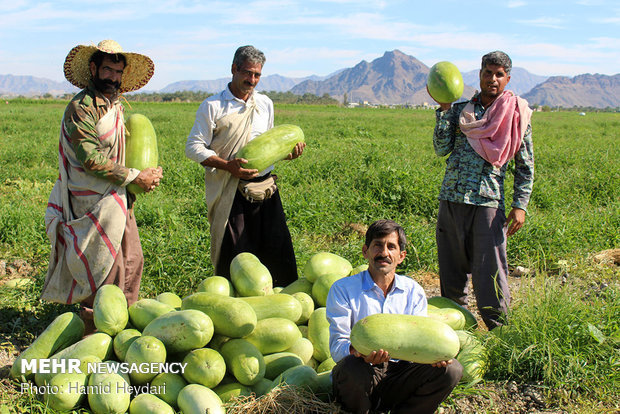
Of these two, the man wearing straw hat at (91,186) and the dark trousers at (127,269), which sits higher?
the man wearing straw hat at (91,186)

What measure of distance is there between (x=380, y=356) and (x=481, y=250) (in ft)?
5.46

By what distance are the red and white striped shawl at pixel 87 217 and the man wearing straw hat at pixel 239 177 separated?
2.13 feet

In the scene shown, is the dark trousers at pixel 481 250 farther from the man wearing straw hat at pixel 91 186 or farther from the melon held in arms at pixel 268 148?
the man wearing straw hat at pixel 91 186

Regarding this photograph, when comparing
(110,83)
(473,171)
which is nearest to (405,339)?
(473,171)

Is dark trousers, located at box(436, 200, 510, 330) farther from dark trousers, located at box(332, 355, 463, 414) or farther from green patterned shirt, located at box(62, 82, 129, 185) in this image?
green patterned shirt, located at box(62, 82, 129, 185)

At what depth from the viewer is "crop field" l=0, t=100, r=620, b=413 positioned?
3.36 metres

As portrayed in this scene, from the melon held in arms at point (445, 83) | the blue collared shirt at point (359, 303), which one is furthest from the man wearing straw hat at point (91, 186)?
the melon held in arms at point (445, 83)

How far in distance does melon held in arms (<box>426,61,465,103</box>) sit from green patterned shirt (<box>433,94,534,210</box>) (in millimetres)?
121

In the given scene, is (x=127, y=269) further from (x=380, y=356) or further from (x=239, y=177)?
(x=380, y=356)

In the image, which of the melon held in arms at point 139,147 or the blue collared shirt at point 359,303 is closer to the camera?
the blue collared shirt at point 359,303

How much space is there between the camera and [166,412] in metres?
2.65

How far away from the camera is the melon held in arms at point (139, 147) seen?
378 centimetres

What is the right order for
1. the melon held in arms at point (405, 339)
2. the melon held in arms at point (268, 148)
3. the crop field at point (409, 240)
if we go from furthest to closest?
1. the melon held in arms at point (268, 148)
2. the crop field at point (409, 240)
3. the melon held in arms at point (405, 339)

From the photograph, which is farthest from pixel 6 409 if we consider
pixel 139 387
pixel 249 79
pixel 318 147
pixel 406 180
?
pixel 318 147
